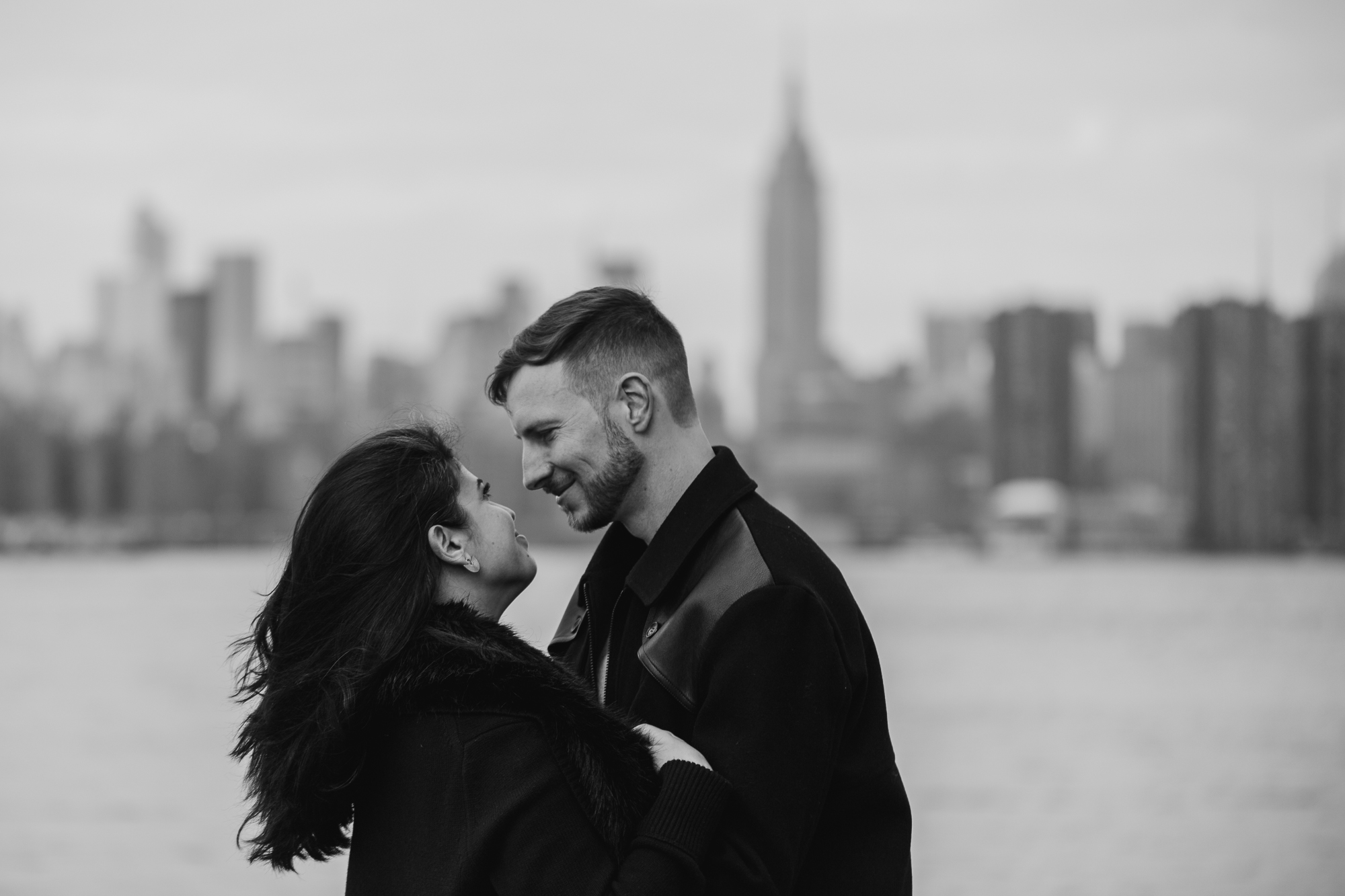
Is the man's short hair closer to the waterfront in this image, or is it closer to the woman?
the woman

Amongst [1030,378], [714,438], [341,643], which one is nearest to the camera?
[341,643]

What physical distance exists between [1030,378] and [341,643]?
150 meters

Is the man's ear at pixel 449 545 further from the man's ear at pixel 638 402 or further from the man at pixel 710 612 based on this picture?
the man's ear at pixel 638 402

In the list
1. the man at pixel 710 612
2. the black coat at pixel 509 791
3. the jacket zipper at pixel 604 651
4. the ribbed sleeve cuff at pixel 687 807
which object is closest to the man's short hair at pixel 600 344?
the man at pixel 710 612

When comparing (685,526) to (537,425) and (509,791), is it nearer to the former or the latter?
(537,425)

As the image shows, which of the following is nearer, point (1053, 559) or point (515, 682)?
point (515, 682)

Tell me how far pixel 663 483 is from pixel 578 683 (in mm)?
544

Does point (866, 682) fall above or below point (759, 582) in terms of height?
below

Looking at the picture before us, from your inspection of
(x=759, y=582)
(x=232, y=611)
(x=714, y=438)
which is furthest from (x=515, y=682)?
(x=714, y=438)

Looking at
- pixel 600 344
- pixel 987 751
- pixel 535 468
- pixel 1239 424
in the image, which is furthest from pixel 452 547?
pixel 1239 424

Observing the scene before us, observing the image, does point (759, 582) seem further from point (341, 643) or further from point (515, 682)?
point (341, 643)

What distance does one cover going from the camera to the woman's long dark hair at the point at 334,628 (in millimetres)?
3047

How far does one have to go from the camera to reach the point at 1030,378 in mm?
149125

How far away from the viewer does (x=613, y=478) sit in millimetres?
3453
